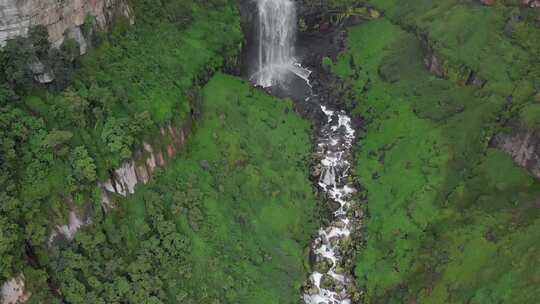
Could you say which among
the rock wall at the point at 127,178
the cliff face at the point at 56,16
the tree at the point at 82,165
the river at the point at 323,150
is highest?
the cliff face at the point at 56,16

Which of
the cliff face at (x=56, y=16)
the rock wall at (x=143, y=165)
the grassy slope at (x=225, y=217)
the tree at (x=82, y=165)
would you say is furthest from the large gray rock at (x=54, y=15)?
the grassy slope at (x=225, y=217)

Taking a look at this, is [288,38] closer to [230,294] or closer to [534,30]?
[534,30]

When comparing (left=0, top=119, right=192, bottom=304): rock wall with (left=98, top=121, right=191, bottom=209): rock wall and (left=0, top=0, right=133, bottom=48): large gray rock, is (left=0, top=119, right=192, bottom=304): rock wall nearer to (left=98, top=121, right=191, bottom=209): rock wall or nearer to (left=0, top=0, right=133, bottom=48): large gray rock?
(left=98, top=121, right=191, bottom=209): rock wall

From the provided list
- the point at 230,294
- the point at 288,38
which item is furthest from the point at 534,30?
the point at 230,294

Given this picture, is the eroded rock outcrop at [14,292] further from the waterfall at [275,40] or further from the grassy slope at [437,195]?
the waterfall at [275,40]

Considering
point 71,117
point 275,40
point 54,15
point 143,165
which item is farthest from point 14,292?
point 275,40

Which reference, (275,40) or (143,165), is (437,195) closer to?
(143,165)

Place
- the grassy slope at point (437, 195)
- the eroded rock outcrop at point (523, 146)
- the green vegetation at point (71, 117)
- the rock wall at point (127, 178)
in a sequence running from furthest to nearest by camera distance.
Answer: the eroded rock outcrop at point (523, 146) < the grassy slope at point (437, 195) < the green vegetation at point (71, 117) < the rock wall at point (127, 178)
